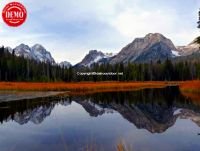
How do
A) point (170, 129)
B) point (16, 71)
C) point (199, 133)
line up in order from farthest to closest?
point (16, 71) → point (170, 129) → point (199, 133)

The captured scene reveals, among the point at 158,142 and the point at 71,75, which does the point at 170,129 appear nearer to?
the point at 158,142

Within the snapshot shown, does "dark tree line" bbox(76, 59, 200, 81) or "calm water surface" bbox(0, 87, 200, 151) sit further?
"dark tree line" bbox(76, 59, 200, 81)

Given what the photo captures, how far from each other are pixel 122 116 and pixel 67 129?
25.8 ft

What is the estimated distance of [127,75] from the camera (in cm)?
15375

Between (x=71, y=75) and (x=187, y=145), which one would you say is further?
(x=71, y=75)

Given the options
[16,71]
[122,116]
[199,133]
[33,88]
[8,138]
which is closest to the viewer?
[8,138]

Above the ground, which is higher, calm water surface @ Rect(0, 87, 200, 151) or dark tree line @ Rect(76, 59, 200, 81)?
dark tree line @ Rect(76, 59, 200, 81)

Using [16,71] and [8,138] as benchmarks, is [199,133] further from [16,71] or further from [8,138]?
[16,71]

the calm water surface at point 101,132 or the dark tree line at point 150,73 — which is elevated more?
the dark tree line at point 150,73

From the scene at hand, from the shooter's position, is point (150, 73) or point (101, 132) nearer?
point (101, 132)

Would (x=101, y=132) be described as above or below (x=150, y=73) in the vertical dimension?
below

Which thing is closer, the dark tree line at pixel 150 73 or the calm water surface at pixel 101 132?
the calm water surface at pixel 101 132

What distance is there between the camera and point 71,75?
487ft

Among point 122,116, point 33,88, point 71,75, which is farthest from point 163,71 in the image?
point 122,116
